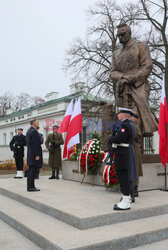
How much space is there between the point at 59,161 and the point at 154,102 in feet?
36.8

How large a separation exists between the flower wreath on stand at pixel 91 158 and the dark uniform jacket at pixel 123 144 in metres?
2.33

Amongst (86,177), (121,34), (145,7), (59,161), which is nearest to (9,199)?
(86,177)

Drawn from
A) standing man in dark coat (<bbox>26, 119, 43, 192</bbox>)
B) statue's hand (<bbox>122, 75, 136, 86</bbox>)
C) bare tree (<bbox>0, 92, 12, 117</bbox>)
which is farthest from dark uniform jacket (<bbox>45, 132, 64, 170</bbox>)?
bare tree (<bbox>0, 92, 12, 117</bbox>)

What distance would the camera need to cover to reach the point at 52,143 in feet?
29.1

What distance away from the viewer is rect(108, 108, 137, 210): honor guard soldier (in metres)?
4.45

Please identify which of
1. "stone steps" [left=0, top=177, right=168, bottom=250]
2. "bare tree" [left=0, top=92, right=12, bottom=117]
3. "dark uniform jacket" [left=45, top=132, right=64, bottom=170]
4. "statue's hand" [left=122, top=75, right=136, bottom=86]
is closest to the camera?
"stone steps" [left=0, top=177, right=168, bottom=250]

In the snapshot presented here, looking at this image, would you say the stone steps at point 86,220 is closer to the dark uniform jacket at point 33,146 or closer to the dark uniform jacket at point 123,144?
the dark uniform jacket at point 123,144

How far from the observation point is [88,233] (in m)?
3.77

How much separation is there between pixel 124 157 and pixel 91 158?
2.41 m

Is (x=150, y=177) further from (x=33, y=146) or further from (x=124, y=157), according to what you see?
(x=33, y=146)

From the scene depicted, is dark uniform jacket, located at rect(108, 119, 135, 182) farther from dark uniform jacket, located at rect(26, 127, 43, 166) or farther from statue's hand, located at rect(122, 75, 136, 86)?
dark uniform jacket, located at rect(26, 127, 43, 166)

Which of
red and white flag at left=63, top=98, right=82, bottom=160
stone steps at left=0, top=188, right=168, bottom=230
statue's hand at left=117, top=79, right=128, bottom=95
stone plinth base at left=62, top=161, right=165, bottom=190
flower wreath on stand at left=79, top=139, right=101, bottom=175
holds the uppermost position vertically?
statue's hand at left=117, top=79, right=128, bottom=95

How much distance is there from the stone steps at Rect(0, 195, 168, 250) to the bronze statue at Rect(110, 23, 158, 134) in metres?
2.69

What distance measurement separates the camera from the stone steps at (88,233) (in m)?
3.44
